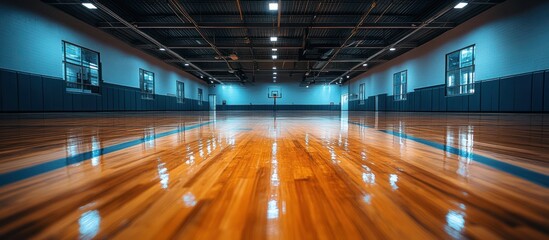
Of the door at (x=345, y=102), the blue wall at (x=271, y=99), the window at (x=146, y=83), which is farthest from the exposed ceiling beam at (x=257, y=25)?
the blue wall at (x=271, y=99)

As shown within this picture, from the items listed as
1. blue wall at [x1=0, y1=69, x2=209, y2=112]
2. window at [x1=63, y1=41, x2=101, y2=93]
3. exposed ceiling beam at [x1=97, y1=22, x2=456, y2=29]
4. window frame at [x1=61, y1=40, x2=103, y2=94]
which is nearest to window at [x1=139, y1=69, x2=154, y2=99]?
blue wall at [x1=0, y1=69, x2=209, y2=112]

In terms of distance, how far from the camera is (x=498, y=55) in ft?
27.0

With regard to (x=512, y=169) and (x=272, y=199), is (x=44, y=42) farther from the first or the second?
(x=512, y=169)

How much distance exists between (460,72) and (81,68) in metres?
14.8

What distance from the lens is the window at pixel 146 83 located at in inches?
542

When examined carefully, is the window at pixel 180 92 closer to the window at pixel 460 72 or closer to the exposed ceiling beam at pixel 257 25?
the exposed ceiling beam at pixel 257 25

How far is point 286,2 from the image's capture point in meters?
8.06

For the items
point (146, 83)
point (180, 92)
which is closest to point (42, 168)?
point (146, 83)

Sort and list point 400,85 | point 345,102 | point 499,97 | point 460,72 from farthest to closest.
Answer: point 345,102
point 400,85
point 460,72
point 499,97

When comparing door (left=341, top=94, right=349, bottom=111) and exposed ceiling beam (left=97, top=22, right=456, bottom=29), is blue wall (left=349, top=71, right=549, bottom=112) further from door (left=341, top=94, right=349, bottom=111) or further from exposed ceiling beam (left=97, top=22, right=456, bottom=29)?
door (left=341, top=94, right=349, bottom=111)

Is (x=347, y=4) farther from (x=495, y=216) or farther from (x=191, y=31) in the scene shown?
(x=495, y=216)

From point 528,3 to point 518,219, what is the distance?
990 centimetres

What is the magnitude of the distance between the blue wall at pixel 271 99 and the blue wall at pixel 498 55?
14.6 metres

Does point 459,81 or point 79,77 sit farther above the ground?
point 79,77
